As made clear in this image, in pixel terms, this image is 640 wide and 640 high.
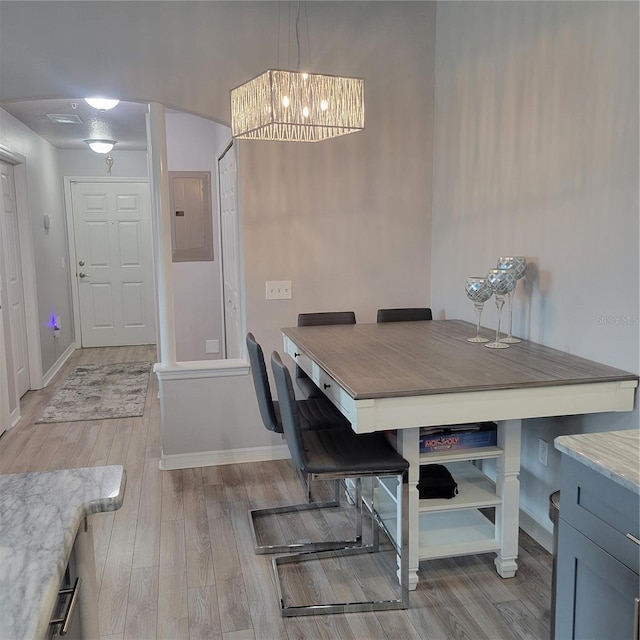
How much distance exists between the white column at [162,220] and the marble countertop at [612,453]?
2541 mm

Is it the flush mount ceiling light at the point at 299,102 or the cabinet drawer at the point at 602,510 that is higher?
the flush mount ceiling light at the point at 299,102

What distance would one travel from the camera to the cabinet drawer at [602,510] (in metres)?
1.36

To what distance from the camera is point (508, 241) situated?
9.56 feet

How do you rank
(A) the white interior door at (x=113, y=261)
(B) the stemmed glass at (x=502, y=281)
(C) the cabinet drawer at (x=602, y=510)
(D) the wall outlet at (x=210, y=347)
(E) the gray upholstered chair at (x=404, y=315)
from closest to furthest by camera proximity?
(C) the cabinet drawer at (x=602, y=510), (B) the stemmed glass at (x=502, y=281), (E) the gray upholstered chair at (x=404, y=315), (D) the wall outlet at (x=210, y=347), (A) the white interior door at (x=113, y=261)

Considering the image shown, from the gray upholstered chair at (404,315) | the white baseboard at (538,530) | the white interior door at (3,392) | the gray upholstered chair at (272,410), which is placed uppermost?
the gray upholstered chair at (404,315)

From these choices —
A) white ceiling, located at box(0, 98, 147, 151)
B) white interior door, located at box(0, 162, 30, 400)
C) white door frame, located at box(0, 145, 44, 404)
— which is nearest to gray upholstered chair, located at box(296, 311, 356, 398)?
white ceiling, located at box(0, 98, 147, 151)

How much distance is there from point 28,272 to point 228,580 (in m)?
3.90

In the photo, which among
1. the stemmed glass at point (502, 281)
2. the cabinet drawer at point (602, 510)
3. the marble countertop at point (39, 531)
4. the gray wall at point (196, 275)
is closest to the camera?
the marble countertop at point (39, 531)

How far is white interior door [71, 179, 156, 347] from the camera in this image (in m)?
7.35

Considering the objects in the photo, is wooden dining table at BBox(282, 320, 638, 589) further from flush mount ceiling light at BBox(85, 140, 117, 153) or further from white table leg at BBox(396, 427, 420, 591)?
flush mount ceiling light at BBox(85, 140, 117, 153)

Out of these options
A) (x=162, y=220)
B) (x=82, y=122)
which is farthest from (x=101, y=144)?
(x=162, y=220)

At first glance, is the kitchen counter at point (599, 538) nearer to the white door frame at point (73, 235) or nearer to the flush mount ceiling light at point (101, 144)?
the flush mount ceiling light at point (101, 144)

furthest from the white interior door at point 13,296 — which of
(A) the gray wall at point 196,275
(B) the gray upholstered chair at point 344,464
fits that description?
(B) the gray upholstered chair at point 344,464

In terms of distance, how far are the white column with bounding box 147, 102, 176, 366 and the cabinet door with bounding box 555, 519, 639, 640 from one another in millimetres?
2515
